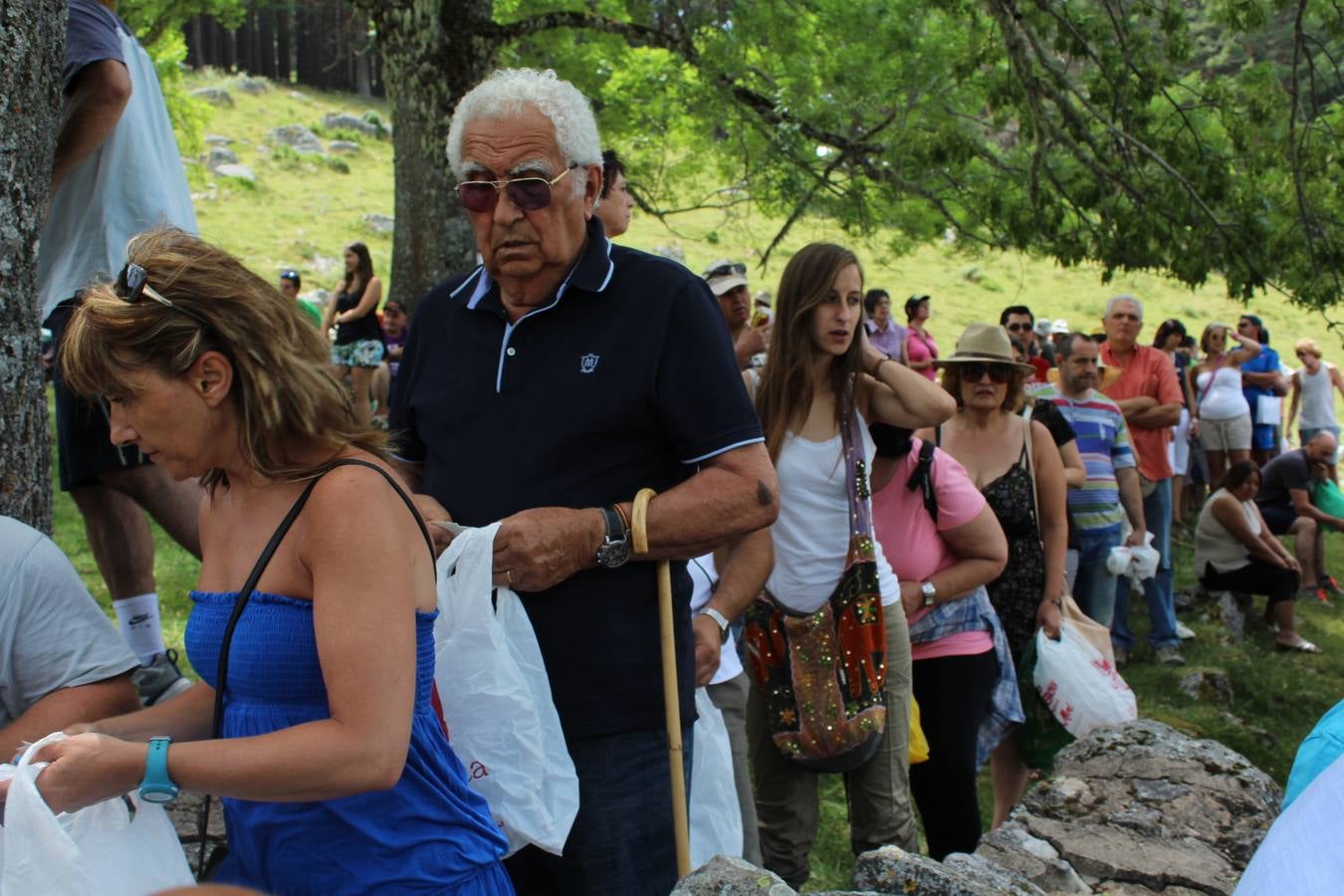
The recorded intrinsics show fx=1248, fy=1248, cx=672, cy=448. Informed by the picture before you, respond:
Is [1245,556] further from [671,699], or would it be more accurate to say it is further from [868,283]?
[868,283]

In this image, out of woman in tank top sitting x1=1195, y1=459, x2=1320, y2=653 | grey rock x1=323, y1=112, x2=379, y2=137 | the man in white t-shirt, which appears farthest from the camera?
grey rock x1=323, y1=112, x2=379, y2=137

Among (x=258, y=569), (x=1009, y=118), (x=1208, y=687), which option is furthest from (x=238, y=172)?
(x=258, y=569)

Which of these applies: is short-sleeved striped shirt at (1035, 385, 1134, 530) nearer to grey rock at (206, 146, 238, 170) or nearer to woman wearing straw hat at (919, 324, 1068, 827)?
woman wearing straw hat at (919, 324, 1068, 827)

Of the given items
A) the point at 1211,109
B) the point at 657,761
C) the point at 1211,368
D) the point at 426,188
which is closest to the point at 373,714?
the point at 657,761

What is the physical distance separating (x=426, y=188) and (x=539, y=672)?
539cm

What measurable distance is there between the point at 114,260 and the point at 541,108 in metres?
1.89

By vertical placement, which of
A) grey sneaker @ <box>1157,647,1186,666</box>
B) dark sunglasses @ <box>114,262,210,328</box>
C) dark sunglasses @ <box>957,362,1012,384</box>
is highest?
dark sunglasses @ <box>114,262,210,328</box>

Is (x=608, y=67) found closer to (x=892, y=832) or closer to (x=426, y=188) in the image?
(x=426, y=188)

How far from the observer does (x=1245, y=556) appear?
362 inches

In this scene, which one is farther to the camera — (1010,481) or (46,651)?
(1010,481)

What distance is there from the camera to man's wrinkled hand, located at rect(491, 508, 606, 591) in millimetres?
2309

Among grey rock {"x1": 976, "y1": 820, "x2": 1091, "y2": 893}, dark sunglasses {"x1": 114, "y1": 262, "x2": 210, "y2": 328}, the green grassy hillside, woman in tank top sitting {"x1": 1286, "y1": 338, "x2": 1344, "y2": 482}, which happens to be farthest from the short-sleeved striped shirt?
woman in tank top sitting {"x1": 1286, "y1": 338, "x2": 1344, "y2": 482}

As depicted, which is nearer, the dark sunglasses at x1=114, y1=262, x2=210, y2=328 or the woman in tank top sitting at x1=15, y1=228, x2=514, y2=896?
the woman in tank top sitting at x1=15, y1=228, x2=514, y2=896

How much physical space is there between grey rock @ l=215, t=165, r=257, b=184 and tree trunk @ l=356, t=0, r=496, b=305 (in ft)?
77.2
